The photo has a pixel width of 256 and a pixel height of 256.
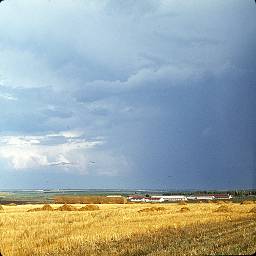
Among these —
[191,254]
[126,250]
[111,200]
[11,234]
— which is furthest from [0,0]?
[111,200]

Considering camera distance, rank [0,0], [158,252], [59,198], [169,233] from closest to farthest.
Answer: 1. [0,0]
2. [158,252]
3. [169,233]
4. [59,198]

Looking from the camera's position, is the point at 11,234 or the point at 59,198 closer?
the point at 11,234

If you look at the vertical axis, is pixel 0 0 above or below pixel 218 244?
above

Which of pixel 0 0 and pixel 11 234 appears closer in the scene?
pixel 0 0

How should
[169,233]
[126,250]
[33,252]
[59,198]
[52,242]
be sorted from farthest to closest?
[59,198], [169,233], [52,242], [33,252], [126,250]

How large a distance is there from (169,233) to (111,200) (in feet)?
193

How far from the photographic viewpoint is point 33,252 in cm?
1405

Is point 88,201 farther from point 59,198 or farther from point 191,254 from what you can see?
point 191,254

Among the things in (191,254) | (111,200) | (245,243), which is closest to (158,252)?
(191,254)

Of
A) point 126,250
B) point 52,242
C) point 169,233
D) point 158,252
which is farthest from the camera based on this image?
point 169,233

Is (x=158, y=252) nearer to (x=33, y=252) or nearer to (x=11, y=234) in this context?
(x=33, y=252)

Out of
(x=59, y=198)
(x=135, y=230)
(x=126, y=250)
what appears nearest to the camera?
(x=126, y=250)

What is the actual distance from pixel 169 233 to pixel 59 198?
68189mm

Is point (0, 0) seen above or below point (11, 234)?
above
